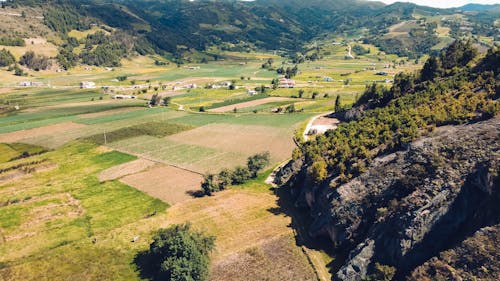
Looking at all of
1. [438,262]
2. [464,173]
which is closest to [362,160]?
[464,173]

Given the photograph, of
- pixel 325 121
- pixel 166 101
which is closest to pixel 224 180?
pixel 325 121

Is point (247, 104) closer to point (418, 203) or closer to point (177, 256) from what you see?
point (177, 256)

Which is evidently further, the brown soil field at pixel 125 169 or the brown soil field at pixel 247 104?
the brown soil field at pixel 247 104

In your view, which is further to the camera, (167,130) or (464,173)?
(167,130)

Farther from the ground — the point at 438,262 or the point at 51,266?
the point at 438,262

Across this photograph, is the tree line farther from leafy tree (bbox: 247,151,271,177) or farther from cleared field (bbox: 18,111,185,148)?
cleared field (bbox: 18,111,185,148)

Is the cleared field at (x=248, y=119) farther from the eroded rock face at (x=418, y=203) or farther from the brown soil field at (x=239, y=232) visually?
the eroded rock face at (x=418, y=203)

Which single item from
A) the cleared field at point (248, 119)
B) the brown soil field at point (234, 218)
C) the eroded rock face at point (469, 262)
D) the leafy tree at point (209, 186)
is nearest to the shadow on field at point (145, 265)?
the brown soil field at point (234, 218)

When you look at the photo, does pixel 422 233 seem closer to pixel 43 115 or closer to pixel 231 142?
pixel 231 142
